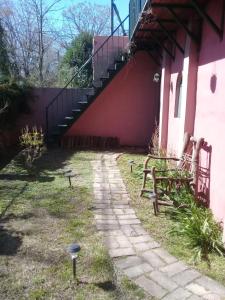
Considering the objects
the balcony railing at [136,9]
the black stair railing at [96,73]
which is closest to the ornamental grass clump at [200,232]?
the balcony railing at [136,9]

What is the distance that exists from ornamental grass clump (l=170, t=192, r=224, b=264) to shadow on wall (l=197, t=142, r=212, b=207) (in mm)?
287

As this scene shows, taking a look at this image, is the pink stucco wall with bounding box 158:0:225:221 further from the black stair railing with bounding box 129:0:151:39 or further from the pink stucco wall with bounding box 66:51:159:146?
the pink stucco wall with bounding box 66:51:159:146

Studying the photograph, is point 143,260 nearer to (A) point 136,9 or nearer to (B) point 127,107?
(A) point 136,9

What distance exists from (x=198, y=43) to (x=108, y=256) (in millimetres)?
3871

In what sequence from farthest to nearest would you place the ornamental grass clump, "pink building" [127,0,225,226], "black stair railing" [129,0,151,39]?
"black stair railing" [129,0,151,39]
"pink building" [127,0,225,226]
the ornamental grass clump

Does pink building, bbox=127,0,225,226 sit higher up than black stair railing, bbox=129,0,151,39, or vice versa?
black stair railing, bbox=129,0,151,39

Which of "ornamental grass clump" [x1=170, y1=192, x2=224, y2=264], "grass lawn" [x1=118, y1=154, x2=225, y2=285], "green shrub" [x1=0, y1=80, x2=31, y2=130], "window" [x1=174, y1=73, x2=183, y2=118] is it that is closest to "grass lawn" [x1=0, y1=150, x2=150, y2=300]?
"grass lawn" [x1=118, y1=154, x2=225, y2=285]

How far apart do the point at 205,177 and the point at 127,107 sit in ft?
20.0

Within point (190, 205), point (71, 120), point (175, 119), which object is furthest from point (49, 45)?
point (190, 205)

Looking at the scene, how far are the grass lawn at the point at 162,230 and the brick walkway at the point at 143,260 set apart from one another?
100 mm

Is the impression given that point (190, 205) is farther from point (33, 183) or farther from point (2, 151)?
point (2, 151)

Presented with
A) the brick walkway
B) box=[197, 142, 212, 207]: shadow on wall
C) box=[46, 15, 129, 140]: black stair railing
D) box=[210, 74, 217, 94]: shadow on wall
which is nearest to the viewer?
the brick walkway

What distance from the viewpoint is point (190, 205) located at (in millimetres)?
4906

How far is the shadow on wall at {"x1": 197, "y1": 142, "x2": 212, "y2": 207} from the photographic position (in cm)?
486
